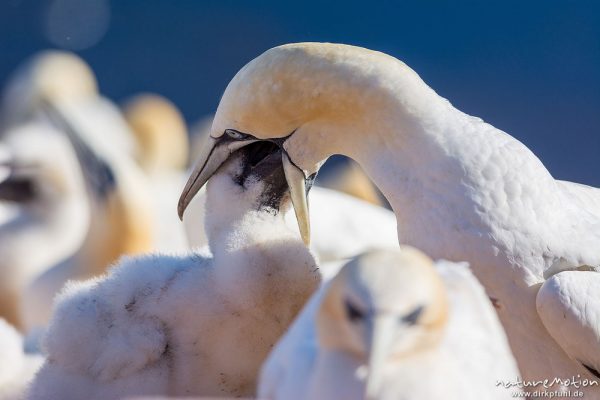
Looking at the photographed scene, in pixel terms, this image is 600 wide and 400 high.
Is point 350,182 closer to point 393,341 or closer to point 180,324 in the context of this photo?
point 180,324

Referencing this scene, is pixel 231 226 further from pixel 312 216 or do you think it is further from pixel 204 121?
pixel 204 121

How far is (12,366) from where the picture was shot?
3.05 meters

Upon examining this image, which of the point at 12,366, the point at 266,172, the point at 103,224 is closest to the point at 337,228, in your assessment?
the point at 103,224

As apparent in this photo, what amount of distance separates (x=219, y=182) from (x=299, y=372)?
0.90m

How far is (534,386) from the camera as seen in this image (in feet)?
8.19

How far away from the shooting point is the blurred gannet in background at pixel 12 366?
2.99m

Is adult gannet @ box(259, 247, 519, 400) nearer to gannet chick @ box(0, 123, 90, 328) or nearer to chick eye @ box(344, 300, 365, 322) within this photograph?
chick eye @ box(344, 300, 365, 322)

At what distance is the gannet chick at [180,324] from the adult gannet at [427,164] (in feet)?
0.66

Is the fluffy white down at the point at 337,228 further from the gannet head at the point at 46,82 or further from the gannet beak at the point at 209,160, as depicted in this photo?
the gannet head at the point at 46,82

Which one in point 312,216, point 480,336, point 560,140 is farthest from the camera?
point 560,140

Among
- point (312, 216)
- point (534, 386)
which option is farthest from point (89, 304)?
point (312, 216)

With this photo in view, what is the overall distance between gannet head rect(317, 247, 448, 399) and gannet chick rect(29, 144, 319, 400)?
69 centimetres

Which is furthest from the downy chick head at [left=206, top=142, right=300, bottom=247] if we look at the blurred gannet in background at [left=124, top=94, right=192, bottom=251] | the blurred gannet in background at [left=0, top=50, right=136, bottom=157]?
→ the blurred gannet in background at [left=0, top=50, right=136, bottom=157]

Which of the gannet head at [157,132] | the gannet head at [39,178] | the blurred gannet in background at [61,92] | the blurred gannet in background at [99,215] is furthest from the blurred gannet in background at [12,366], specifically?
the gannet head at [157,132]
